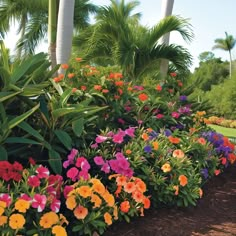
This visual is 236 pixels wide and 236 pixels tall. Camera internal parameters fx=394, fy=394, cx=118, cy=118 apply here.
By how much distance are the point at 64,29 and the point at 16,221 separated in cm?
436

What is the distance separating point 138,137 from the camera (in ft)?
11.8

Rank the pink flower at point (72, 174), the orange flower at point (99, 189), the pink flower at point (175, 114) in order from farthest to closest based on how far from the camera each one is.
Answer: the pink flower at point (175, 114), the pink flower at point (72, 174), the orange flower at point (99, 189)

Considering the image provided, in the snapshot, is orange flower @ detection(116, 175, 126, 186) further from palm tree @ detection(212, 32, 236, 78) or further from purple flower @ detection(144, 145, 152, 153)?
palm tree @ detection(212, 32, 236, 78)

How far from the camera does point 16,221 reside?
6.90 ft

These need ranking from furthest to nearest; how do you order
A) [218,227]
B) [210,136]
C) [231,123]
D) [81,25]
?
[231,123]
[81,25]
[210,136]
[218,227]

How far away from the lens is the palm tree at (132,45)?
7.64 meters

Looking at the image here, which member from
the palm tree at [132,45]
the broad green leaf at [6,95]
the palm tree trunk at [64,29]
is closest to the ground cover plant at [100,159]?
the broad green leaf at [6,95]

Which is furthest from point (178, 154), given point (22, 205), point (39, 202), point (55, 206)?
point (22, 205)

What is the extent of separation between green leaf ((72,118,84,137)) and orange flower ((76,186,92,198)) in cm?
59

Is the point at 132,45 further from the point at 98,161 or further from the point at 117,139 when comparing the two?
the point at 98,161

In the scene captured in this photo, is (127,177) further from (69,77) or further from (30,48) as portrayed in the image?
(30,48)

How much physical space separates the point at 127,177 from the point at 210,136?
1.83 m

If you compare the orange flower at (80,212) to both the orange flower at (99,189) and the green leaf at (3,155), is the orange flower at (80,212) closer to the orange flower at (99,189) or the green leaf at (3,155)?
the orange flower at (99,189)

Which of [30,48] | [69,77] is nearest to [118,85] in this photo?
[69,77]
